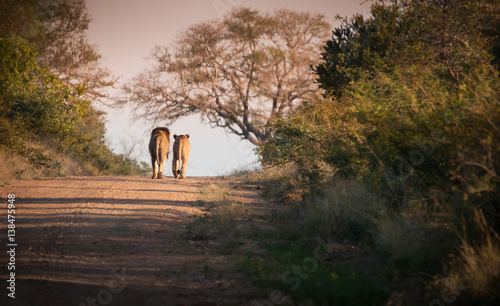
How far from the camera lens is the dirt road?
407cm

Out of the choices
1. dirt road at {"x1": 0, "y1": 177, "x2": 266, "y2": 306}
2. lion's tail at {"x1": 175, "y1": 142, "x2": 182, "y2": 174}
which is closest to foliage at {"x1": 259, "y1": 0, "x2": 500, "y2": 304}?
dirt road at {"x1": 0, "y1": 177, "x2": 266, "y2": 306}

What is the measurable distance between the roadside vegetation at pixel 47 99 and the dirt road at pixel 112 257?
14.9ft

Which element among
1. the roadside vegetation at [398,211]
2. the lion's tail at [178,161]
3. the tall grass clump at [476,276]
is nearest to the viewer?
the tall grass clump at [476,276]

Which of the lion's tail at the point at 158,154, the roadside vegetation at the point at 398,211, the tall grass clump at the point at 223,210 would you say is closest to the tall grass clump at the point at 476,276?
the roadside vegetation at the point at 398,211

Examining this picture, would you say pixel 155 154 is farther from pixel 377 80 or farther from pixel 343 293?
pixel 343 293

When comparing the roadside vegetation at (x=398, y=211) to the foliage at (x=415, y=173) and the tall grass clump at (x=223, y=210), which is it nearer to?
the foliage at (x=415, y=173)

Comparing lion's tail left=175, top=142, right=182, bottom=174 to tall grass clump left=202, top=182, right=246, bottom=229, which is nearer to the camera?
tall grass clump left=202, top=182, right=246, bottom=229

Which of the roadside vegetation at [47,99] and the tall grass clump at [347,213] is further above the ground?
the roadside vegetation at [47,99]

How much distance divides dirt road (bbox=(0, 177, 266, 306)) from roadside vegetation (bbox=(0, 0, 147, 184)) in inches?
179

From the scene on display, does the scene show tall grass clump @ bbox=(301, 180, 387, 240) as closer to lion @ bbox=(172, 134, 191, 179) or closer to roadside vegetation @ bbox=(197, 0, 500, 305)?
roadside vegetation @ bbox=(197, 0, 500, 305)

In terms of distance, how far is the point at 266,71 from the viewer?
92.0 feet

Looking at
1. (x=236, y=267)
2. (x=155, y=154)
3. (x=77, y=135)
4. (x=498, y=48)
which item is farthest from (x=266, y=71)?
(x=236, y=267)

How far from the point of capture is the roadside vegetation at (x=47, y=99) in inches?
483

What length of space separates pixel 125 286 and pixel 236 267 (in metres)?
1.37
